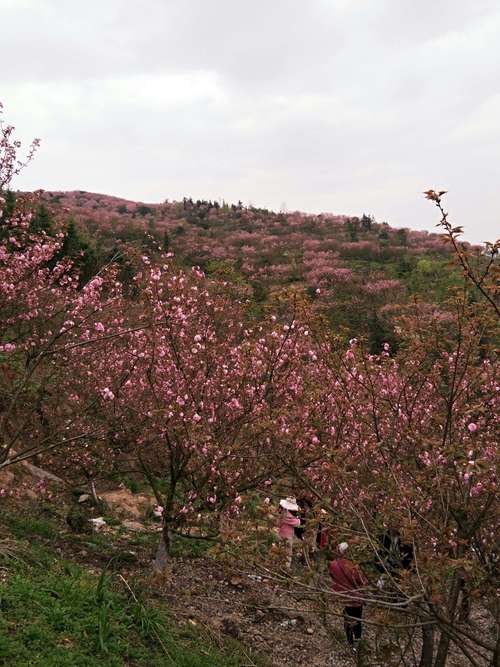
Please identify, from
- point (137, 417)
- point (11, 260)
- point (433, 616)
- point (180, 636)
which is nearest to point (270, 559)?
point (433, 616)

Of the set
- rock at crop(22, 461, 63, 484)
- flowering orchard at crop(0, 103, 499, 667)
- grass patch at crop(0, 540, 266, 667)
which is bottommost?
rock at crop(22, 461, 63, 484)

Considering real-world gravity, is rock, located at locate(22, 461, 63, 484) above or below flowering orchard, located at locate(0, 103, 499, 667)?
below

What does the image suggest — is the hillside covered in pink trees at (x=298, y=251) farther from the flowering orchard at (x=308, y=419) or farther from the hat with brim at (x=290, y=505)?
the hat with brim at (x=290, y=505)

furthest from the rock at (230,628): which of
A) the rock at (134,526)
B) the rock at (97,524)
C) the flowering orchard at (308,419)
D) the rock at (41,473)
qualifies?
the rock at (41,473)

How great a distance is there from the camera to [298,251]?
52062 millimetres

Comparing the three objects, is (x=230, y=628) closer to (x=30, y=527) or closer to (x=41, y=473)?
(x=30, y=527)

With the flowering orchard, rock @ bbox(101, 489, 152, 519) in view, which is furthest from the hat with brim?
rock @ bbox(101, 489, 152, 519)

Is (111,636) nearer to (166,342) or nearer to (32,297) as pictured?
(166,342)

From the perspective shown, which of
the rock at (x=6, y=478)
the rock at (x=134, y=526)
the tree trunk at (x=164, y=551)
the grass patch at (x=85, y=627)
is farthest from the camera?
the rock at (x=134, y=526)

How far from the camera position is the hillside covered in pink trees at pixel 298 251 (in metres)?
27.7

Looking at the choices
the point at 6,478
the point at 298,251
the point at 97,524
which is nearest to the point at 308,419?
the point at 97,524

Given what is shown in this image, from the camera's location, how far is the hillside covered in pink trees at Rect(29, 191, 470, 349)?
27.7 m

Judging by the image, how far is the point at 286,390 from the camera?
7164 mm

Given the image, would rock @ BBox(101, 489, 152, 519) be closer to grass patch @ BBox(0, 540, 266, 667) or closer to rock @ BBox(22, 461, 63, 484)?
rock @ BBox(22, 461, 63, 484)
